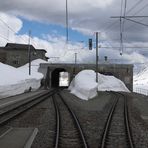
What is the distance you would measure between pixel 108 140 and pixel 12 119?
25.8 feet

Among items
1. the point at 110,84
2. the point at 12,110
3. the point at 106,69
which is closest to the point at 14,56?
the point at 106,69

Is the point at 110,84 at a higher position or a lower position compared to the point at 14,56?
lower

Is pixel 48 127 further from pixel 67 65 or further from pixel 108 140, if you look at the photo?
pixel 67 65

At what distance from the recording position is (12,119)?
66.4 feet

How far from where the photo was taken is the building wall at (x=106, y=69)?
278 ft

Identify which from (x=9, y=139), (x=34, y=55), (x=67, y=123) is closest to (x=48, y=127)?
(x=67, y=123)

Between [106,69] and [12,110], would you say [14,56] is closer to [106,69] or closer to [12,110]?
[106,69]

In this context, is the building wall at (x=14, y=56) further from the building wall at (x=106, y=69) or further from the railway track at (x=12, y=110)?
the railway track at (x=12, y=110)

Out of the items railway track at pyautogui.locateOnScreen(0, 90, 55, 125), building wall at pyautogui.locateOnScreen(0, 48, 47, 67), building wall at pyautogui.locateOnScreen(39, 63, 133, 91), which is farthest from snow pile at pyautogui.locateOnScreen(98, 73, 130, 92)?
railway track at pyautogui.locateOnScreen(0, 90, 55, 125)

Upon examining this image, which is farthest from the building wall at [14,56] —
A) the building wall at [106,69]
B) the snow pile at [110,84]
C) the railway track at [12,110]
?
the railway track at [12,110]

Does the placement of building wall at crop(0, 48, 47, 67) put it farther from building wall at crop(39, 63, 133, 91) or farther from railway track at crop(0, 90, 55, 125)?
railway track at crop(0, 90, 55, 125)

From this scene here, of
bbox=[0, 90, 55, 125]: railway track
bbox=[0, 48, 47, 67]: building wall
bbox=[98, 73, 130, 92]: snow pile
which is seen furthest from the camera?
bbox=[0, 48, 47, 67]: building wall

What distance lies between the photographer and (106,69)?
286 feet

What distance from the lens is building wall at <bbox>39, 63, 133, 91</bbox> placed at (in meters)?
84.9
